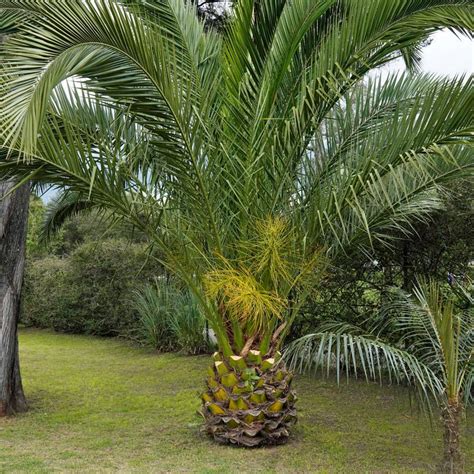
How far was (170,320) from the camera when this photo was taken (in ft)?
36.9

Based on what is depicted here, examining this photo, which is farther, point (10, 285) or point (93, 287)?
point (93, 287)

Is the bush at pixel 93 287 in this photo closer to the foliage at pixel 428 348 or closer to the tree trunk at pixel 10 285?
the tree trunk at pixel 10 285

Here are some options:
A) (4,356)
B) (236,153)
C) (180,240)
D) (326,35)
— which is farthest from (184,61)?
(4,356)

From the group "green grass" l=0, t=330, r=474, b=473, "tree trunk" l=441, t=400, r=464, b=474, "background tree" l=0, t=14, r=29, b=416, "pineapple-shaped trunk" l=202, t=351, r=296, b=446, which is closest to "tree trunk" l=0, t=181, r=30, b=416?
"background tree" l=0, t=14, r=29, b=416

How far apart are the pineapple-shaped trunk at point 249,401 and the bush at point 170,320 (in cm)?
535

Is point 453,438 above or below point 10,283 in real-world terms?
A: below

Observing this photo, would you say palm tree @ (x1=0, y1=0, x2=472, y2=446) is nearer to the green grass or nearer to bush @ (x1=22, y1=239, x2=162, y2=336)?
the green grass

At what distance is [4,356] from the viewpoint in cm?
642

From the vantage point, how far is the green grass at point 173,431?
4.82 m

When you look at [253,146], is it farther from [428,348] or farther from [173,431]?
[173,431]

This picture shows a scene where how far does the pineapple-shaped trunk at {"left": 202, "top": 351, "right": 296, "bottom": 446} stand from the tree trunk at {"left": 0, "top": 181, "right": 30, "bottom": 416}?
2.55 metres

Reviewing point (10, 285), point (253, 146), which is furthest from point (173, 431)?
point (253, 146)

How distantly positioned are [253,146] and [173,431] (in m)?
2.97

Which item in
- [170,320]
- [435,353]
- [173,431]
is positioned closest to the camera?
[435,353]
